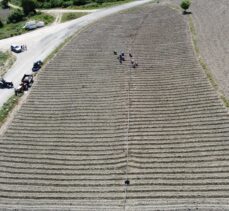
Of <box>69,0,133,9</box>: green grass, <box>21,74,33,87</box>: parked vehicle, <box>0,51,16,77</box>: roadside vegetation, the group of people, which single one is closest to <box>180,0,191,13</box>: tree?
<box>69,0,133,9</box>: green grass

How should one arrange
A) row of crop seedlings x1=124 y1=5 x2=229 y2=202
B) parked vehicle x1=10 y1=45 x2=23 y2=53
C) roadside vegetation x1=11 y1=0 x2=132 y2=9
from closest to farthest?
row of crop seedlings x1=124 y1=5 x2=229 y2=202 → parked vehicle x1=10 y1=45 x2=23 y2=53 → roadside vegetation x1=11 y1=0 x2=132 y2=9

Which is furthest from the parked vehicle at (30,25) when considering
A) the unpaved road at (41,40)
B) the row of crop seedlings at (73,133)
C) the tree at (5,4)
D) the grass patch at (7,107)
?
the grass patch at (7,107)

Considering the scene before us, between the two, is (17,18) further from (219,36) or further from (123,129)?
(123,129)

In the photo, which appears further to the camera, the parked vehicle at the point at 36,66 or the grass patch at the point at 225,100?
the parked vehicle at the point at 36,66

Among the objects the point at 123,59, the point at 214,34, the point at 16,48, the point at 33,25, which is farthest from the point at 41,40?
the point at 214,34

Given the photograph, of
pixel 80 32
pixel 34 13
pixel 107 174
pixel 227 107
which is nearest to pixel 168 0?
pixel 80 32

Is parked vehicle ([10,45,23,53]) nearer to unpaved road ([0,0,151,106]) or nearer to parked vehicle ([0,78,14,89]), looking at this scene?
unpaved road ([0,0,151,106])

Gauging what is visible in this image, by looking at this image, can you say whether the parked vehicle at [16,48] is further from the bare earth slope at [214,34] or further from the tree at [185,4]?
the tree at [185,4]
